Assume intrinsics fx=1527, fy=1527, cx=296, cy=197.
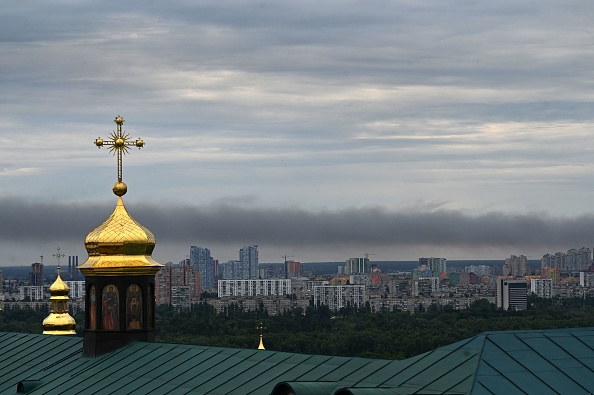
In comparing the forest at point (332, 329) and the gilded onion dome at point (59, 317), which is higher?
the gilded onion dome at point (59, 317)

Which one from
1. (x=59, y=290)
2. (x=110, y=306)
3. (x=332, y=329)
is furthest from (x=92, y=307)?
(x=332, y=329)

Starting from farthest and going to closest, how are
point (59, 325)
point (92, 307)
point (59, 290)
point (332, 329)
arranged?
1. point (332, 329)
2. point (59, 290)
3. point (59, 325)
4. point (92, 307)

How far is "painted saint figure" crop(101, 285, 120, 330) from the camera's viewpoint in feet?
114

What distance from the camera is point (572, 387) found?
2161cm

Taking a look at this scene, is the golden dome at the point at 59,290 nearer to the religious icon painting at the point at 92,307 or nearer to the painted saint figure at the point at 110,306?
the religious icon painting at the point at 92,307

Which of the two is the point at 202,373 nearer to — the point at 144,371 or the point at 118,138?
the point at 144,371

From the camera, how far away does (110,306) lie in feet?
115

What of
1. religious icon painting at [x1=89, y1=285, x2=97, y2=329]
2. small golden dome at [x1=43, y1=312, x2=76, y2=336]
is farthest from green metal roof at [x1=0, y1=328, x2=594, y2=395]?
small golden dome at [x1=43, y1=312, x2=76, y2=336]

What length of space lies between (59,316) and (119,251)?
587 inches

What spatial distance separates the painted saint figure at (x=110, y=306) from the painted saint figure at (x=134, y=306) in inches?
10.3

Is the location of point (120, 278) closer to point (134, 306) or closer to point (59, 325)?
point (134, 306)

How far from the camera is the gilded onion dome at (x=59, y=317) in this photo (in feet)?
161

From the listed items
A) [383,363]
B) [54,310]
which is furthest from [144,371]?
[54,310]

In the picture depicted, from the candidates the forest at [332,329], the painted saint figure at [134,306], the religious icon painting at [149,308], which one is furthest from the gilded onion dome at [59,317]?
the forest at [332,329]
